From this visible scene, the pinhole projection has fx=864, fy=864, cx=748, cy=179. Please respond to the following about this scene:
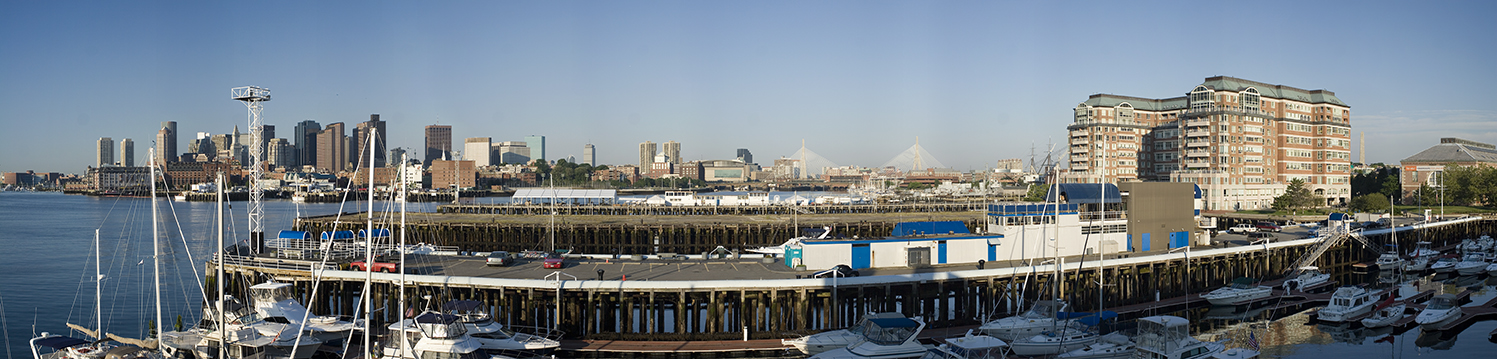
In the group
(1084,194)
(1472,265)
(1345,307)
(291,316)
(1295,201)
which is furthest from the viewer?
(1295,201)

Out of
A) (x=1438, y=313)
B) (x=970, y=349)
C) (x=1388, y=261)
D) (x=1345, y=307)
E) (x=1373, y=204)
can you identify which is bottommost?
(x=1438, y=313)

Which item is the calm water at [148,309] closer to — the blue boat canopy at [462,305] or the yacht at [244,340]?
the yacht at [244,340]

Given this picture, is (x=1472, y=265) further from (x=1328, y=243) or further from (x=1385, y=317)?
(x=1385, y=317)

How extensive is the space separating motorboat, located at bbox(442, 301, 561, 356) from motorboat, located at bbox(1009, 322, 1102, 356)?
15.5 meters

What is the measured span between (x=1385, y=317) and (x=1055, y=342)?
20505 millimetres

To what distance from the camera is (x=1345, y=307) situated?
39.3m

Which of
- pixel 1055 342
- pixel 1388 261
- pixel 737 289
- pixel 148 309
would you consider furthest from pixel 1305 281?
pixel 148 309

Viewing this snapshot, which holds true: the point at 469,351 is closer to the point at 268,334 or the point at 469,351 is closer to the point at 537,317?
the point at 537,317

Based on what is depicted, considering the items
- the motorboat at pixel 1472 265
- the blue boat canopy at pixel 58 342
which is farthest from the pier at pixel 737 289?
the motorboat at pixel 1472 265

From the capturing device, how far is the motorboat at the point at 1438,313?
124 feet

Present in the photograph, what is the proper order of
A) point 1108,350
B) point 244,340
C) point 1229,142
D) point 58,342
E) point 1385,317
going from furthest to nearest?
point 1229,142 → point 1385,317 → point 1108,350 → point 244,340 → point 58,342

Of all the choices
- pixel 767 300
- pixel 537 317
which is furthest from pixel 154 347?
pixel 767 300

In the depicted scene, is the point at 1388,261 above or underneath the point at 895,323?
underneath

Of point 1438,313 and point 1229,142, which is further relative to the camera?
point 1229,142
